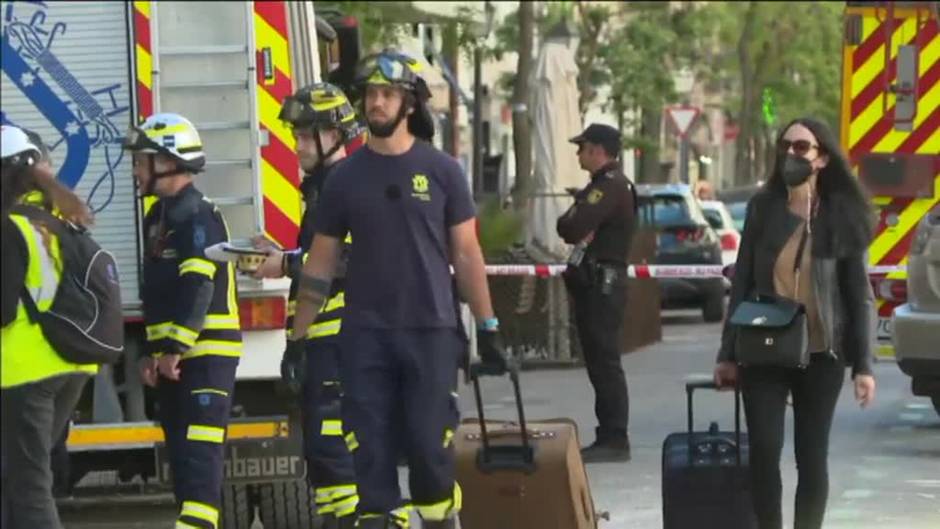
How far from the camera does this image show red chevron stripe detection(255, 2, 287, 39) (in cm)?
1172

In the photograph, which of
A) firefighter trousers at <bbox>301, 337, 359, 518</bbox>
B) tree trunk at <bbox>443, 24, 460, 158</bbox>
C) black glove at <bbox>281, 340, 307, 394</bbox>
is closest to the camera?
black glove at <bbox>281, 340, 307, 394</bbox>

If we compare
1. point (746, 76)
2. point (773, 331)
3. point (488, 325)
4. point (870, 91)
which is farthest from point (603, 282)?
point (746, 76)

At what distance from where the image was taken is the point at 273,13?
11.7 meters

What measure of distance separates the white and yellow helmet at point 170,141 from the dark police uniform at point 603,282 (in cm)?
414

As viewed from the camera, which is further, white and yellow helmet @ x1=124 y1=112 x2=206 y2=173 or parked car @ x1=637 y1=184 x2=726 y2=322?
parked car @ x1=637 y1=184 x2=726 y2=322

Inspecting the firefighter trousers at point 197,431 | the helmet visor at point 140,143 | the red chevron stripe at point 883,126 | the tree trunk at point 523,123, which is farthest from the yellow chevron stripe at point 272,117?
the tree trunk at point 523,123

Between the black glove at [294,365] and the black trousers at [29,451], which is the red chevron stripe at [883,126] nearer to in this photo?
the black glove at [294,365]

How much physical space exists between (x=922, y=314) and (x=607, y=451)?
1.87 m

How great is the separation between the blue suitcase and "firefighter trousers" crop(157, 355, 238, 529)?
168cm

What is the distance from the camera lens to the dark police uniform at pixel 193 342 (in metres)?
9.90

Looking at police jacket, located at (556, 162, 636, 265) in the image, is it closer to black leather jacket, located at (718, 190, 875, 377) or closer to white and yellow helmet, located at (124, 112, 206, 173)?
white and yellow helmet, located at (124, 112, 206, 173)

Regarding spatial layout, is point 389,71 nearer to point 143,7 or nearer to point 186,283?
point 186,283

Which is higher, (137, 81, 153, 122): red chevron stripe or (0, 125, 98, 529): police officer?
(137, 81, 153, 122): red chevron stripe

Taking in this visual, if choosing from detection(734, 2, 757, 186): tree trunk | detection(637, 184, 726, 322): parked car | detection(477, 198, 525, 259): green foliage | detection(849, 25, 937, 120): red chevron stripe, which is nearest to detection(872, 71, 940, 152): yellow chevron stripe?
detection(849, 25, 937, 120): red chevron stripe
